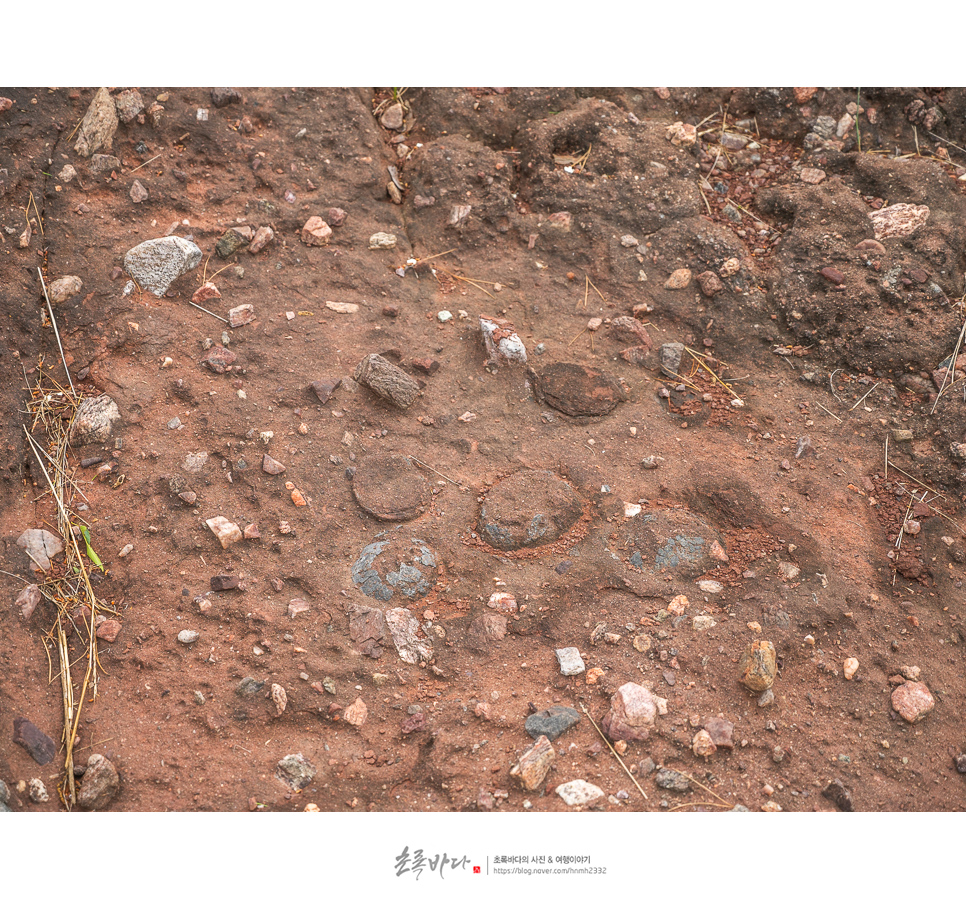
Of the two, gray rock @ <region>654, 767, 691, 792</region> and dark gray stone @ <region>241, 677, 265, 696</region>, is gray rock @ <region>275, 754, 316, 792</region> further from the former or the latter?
gray rock @ <region>654, 767, 691, 792</region>

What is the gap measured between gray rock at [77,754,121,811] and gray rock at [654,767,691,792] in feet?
4.82

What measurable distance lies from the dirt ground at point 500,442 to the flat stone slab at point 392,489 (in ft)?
0.04

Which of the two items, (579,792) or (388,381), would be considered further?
(388,381)

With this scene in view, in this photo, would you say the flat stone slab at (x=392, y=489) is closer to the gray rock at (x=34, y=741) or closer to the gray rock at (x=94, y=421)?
the gray rock at (x=94, y=421)

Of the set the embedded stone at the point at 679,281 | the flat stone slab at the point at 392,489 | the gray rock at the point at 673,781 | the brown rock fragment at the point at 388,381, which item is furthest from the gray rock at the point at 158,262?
the gray rock at the point at 673,781

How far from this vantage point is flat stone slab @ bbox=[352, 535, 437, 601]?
7.57 ft

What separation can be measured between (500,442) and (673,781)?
1273 mm

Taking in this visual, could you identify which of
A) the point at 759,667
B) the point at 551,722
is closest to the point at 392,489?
the point at 551,722

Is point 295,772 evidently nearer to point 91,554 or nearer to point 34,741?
point 34,741

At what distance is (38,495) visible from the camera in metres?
2.44

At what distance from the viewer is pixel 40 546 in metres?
2.31

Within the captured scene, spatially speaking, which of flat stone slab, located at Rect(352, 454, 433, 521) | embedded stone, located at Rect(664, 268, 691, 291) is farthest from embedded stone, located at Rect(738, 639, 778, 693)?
embedded stone, located at Rect(664, 268, 691, 291)
